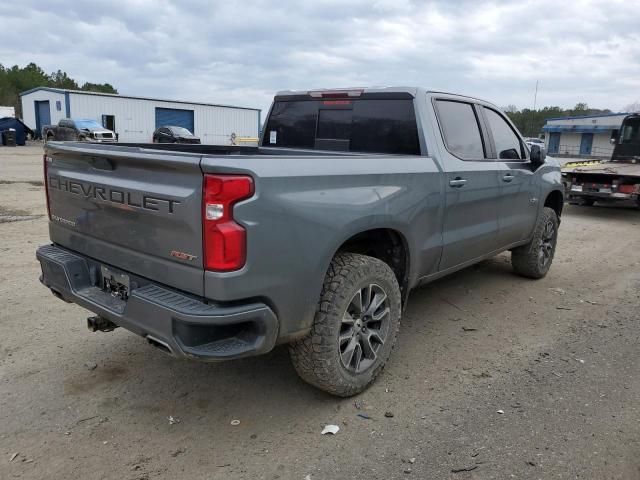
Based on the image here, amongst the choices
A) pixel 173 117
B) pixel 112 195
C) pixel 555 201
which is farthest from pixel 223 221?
pixel 173 117

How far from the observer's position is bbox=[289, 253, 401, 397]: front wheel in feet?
10.2

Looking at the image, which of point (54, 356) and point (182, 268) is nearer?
point (182, 268)

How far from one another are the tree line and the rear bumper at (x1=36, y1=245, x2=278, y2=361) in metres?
79.9

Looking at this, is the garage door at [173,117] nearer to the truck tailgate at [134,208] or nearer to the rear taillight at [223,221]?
the truck tailgate at [134,208]

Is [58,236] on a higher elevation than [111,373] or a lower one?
higher

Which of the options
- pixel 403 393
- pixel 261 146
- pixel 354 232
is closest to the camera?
pixel 354 232

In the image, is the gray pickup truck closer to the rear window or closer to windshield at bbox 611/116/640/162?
the rear window

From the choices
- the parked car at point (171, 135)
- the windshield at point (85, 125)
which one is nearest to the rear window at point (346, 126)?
the parked car at point (171, 135)

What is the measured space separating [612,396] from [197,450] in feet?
8.90

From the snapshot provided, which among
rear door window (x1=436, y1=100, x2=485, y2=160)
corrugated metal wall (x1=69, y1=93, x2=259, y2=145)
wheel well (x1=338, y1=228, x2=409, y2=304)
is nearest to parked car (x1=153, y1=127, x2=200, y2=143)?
corrugated metal wall (x1=69, y1=93, x2=259, y2=145)

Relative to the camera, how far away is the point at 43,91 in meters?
40.6

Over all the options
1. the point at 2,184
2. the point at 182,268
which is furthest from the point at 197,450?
the point at 2,184

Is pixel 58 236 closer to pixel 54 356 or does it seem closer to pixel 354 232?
pixel 54 356

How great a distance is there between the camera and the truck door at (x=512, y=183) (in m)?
4.92
